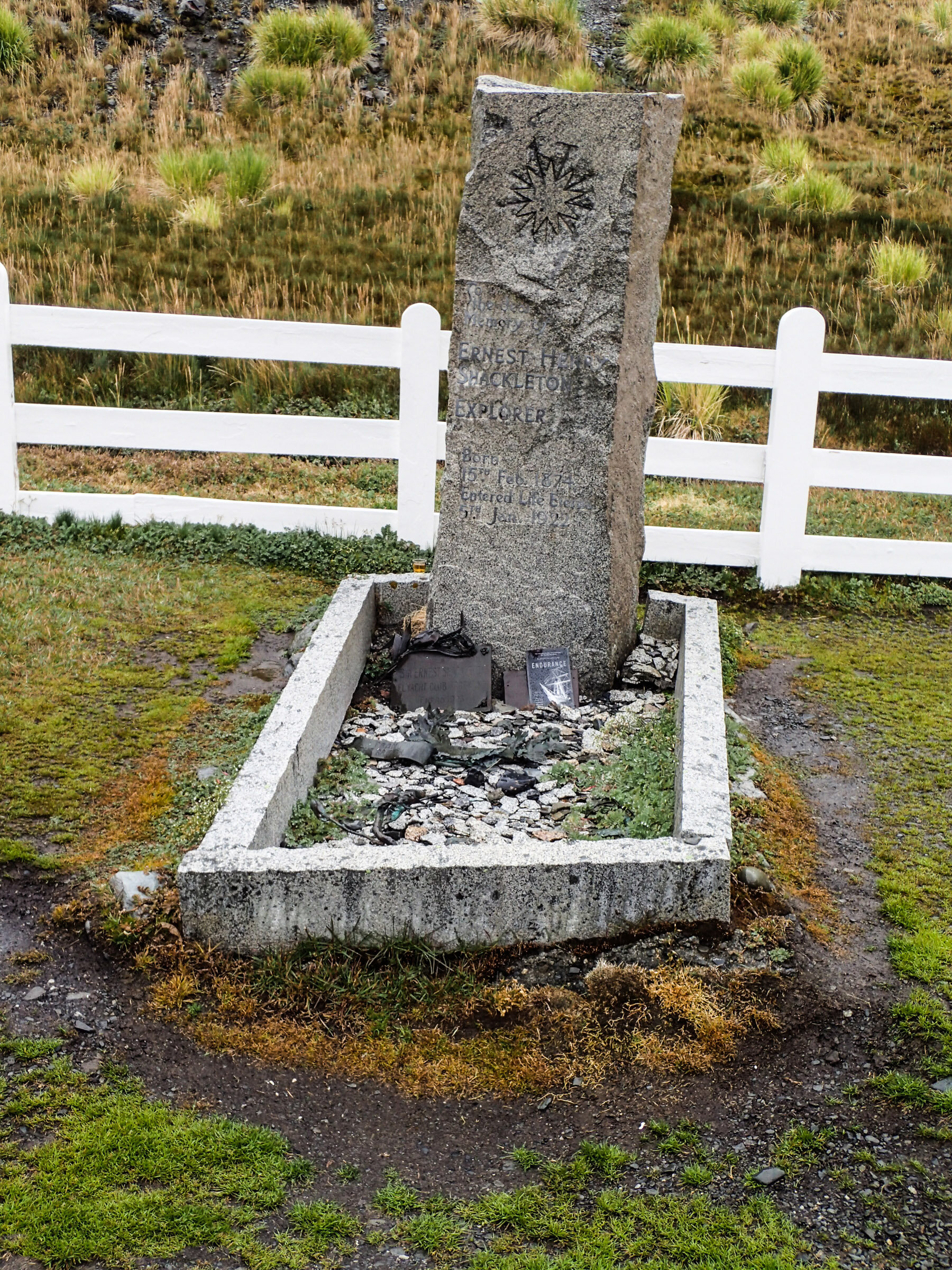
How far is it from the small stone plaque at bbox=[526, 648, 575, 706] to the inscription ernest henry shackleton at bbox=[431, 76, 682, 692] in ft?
0.18

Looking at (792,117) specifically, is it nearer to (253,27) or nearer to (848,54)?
(848,54)

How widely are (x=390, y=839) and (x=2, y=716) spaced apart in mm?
1945

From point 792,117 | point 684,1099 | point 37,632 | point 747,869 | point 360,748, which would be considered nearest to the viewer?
point 684,1099

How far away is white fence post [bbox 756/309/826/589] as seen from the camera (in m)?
6.90

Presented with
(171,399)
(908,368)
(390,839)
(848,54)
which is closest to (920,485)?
(908,368)

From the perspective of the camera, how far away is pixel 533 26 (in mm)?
21797

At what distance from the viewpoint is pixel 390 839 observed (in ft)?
13.4

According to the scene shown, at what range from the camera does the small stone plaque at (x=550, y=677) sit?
17.6ft

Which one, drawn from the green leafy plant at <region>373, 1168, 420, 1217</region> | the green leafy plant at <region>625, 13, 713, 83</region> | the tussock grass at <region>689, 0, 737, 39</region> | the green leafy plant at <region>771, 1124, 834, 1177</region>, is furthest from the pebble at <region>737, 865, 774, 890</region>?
the tussock grass at <region>689, 0, 737, 39</region>

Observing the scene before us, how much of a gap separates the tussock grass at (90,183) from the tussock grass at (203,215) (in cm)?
A: 133

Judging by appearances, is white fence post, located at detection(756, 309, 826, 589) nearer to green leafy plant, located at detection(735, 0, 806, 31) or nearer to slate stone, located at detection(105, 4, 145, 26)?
green leafy plant, located at detection(735, 0, 806, 31)

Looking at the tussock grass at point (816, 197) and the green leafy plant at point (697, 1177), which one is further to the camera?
the tussock grass at point (816, 197)

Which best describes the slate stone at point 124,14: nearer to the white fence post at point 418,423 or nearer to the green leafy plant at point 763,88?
the green leafy plant at point 763,88

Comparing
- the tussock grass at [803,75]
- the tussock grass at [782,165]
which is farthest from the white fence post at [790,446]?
the tussock grass at [803,75]
